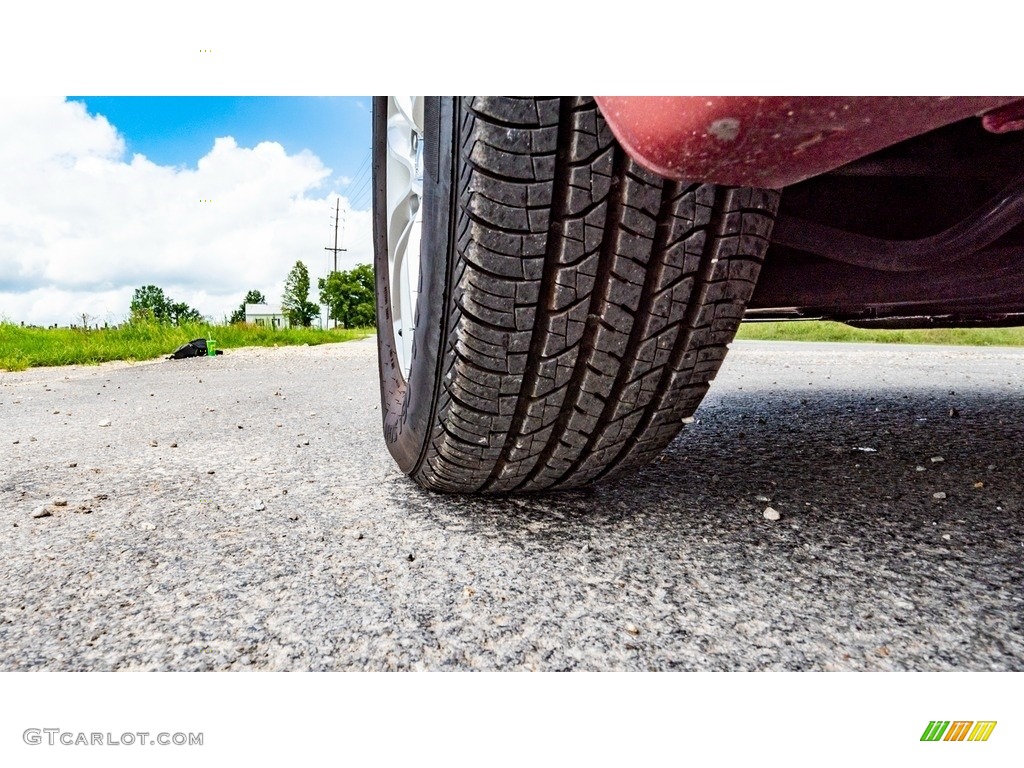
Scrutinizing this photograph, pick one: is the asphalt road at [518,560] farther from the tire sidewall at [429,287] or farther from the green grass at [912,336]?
the green grass at [912,336]

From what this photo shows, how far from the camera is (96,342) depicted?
19.5 ft

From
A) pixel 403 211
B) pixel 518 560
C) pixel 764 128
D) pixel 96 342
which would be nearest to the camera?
pixel 764 128

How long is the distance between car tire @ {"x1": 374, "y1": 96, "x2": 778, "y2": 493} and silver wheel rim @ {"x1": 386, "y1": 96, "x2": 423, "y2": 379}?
14.8 inches

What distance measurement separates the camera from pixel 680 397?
0.97m

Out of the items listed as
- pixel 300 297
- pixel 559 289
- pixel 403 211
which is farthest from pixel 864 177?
pixel 300 297

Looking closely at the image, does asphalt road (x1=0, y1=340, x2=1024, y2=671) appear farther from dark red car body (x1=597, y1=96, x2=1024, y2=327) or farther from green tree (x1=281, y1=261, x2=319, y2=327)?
green tree (x1=281, y1=261, x2=319, y2=327)

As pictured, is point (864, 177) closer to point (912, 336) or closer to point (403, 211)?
point (403, 211)

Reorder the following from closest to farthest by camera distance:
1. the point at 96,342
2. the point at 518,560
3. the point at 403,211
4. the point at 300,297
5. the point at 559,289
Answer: the point at 559,289 → the point at 518,560 → the point at 403,211 → the point at 96,342 → the point at 300,297

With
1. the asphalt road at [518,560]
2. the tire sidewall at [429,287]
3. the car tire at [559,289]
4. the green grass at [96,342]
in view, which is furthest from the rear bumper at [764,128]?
the green grass at [96,342]

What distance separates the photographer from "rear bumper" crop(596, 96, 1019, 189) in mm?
531

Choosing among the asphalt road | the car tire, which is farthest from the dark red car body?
the asphalt road

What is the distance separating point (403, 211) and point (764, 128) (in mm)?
980

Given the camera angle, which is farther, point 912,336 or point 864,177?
point 912,336
